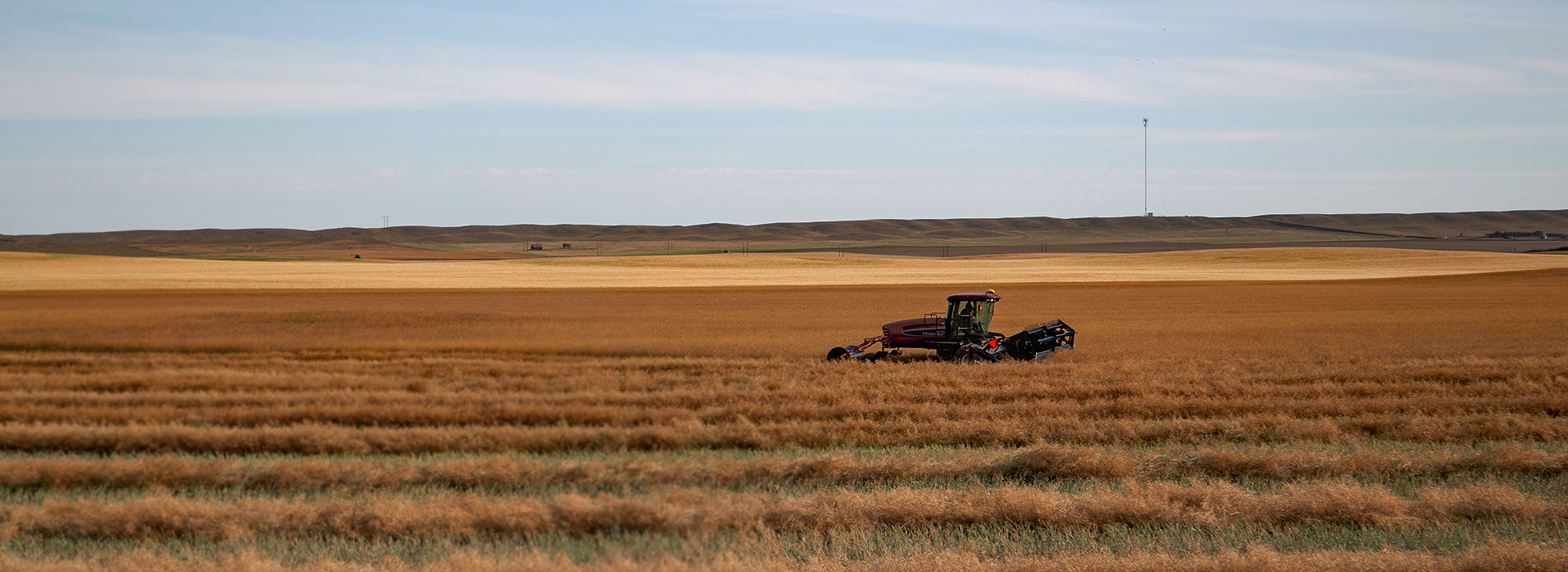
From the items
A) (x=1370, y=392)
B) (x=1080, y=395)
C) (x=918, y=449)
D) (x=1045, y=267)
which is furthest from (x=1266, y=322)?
(x=1045, y=267)

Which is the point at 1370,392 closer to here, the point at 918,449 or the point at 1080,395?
the point at 1080,395

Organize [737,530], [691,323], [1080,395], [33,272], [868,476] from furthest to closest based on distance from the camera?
[33,272], [691,323], [1080,395], [868,476], [737,530]

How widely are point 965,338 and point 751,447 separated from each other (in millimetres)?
9262

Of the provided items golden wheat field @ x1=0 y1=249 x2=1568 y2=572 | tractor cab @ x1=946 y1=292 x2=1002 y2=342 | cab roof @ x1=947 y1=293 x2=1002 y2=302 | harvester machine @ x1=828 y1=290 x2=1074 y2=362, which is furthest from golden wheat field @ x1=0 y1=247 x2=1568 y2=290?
cab roof @ x1=947 y1=293 x2=1002 y2=302

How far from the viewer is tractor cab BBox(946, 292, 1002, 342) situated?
2058cm

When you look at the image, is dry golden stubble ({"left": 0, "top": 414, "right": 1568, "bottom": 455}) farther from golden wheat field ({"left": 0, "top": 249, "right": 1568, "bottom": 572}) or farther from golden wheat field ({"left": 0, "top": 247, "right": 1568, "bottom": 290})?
golden wheat field ({"left": 0, "top": 247, "right": 1568, "bottom": 290})

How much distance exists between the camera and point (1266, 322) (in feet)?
101

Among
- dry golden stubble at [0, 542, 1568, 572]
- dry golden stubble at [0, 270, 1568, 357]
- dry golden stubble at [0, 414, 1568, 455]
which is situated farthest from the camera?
dry golden stubble at [0, 270, 1568, 357]

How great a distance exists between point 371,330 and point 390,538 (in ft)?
67.0

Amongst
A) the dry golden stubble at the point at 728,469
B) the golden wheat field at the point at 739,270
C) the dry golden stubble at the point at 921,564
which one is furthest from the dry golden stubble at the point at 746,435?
the golden wheat field at the point at 739,270

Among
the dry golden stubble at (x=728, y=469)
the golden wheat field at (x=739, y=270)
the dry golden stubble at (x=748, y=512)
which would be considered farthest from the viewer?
the golden wheat field at (x=739, y=270)

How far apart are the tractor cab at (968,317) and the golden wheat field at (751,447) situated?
1199 mm

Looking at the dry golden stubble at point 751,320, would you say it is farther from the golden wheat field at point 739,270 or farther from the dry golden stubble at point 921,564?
the dry golden stubble at point 921,564

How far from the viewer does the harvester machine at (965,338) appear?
806 inches
